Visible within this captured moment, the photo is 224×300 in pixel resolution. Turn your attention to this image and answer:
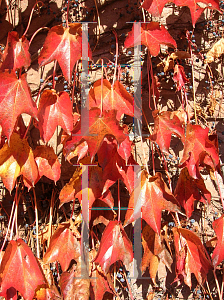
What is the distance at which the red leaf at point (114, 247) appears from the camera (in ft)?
3.32

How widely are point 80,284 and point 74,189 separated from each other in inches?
14.9

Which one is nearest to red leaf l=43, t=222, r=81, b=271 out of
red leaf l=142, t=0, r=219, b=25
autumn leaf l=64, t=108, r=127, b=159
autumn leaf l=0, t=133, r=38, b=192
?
autumn leaf l=0, t=133, r=38, b=192

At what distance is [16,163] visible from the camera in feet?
3.45

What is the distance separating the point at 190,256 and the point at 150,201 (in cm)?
31

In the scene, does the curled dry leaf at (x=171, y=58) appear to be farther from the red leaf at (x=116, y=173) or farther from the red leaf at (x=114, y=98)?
the red leaf at (x=116, y=173)

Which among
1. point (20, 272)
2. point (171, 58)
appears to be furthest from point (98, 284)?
point (171, 58)

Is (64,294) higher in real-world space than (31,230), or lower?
lower

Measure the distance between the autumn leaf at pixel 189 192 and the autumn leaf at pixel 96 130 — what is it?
0.46 metres

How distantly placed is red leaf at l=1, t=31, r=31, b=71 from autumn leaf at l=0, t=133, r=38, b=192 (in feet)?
0.84

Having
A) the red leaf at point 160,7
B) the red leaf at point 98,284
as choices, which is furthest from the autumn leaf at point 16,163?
the red leaf at point 160,7

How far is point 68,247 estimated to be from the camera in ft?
3.70

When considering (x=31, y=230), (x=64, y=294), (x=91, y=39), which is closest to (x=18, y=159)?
(x=31, y=230)

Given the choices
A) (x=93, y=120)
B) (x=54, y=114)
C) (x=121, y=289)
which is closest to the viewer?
(x=93, y=120)

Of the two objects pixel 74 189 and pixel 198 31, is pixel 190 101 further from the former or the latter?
pixel 74 189
